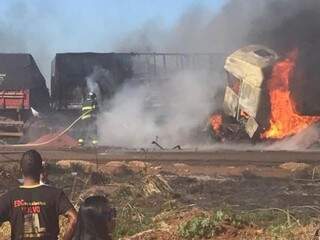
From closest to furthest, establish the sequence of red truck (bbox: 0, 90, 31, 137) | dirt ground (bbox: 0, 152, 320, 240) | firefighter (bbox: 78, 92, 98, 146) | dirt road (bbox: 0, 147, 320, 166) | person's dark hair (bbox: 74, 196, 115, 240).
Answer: person's dark hair (bbox: 74, 196, 115, 240)
dirt ground (bbox: 0, 152, 320, 240)
dirt road (bbox: 0, 147, 320, 166)
firefighter (bbox: 78, 92, 98, 146)
red truck (bbox: 0, 90, 31, 137)

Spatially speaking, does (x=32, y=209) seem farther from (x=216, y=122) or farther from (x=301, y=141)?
(x=216, y=122)

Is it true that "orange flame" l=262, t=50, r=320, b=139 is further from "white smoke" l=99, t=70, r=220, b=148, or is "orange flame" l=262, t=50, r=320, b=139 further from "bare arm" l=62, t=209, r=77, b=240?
"bare arm" l=62, t=209, r=77, b=240

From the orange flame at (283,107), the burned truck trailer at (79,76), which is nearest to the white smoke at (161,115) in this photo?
the burned truck trailer at (79,76)

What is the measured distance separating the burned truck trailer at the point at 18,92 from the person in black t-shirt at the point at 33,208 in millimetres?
16259

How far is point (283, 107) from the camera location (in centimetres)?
1645

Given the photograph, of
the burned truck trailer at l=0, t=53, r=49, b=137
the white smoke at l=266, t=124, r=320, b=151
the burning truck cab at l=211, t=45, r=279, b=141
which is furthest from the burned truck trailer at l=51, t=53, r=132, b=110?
the white smoke at l=266, t=124, r=320, b=151

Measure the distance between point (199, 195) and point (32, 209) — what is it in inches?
240

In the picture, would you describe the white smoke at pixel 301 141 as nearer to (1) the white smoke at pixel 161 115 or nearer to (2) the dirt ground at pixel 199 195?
(1) the white smoke at pixel 161 115

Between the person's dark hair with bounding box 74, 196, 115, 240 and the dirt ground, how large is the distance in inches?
111

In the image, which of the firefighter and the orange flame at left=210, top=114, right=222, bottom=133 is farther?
the orange flame at left=210, top=114, right=222, bottom=133

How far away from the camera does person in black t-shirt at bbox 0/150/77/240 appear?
145 inches

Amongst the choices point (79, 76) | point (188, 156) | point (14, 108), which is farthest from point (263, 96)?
point (14, 108)

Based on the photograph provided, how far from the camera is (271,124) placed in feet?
54.0

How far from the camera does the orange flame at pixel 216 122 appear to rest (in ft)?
59.1
